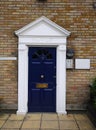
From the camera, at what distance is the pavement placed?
22.7ft

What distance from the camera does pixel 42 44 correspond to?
8352mm

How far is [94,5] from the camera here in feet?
27.7

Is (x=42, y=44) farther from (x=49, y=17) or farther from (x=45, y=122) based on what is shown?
(x=45, y=122)

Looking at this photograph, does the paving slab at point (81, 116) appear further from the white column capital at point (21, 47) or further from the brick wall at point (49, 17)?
the white column capital at point (21, 47)

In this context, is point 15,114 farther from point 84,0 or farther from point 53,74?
point 84,0

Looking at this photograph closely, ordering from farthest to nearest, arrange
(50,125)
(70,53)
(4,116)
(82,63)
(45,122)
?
(82,63) → (70,53) → (4,116) → (45,122) → (50,125)

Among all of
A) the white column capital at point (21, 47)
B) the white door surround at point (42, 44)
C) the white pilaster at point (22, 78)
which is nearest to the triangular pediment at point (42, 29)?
the white door surround at point (42, 44)

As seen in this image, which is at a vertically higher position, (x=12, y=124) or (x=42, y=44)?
(x=42, y=44)

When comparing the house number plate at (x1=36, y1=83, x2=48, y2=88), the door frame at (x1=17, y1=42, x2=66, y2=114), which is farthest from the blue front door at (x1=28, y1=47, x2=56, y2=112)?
the door frame at (x1=17, y1=42, x2=66, y2=114)

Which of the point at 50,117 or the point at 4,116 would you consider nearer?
the point at 50,117

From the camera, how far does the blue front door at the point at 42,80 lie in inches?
334

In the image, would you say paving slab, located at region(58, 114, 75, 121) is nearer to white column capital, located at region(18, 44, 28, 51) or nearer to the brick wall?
the brick wall

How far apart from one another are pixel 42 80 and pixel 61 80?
65 cm

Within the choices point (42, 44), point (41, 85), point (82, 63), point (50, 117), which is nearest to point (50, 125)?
point (50, 117)
